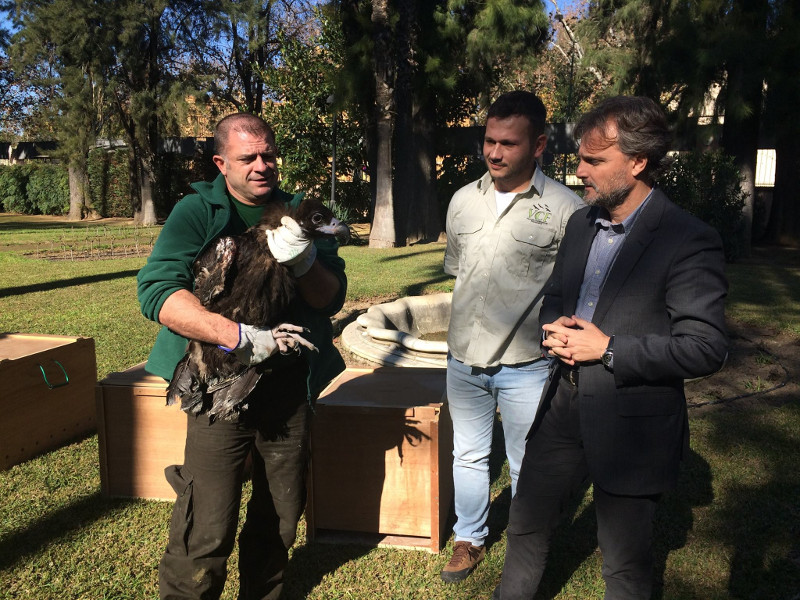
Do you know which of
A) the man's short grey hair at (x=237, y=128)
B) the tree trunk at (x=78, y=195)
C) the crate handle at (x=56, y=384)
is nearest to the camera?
the man's short grey hair at (x=237, y=128)

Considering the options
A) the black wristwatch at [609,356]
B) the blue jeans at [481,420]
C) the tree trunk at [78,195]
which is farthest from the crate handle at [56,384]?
the tree trunk at [78,195]

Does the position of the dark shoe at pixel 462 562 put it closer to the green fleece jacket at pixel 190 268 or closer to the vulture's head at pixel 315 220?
the green fleece jacket at pixel 190 268

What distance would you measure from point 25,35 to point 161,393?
84.7 ft

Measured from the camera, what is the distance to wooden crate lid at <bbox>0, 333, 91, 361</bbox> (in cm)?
471

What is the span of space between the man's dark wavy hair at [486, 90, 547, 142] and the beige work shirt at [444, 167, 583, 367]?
232mm

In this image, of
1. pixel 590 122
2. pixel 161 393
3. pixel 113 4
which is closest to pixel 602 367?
pixel 590 122

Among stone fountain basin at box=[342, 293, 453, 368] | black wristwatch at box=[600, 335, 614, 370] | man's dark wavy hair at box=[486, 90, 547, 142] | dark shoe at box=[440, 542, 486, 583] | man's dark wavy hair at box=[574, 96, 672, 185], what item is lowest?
dark shoe at box=[440, 542, 486, 583]

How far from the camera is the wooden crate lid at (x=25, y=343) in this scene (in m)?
4.71

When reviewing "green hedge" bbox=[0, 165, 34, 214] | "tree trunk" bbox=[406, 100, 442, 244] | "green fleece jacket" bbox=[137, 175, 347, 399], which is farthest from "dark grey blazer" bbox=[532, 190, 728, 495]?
"green hedge" bbox=[0, 165, 34, 214]

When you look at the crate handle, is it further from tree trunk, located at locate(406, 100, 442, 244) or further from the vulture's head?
tree trunk, located at locate(406, 100, 442, 244)

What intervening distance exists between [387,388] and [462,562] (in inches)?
42.7

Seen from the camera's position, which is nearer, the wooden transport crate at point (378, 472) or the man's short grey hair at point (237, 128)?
the man's short grey hair at point (237, 128)

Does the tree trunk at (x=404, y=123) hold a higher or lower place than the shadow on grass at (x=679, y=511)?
higher

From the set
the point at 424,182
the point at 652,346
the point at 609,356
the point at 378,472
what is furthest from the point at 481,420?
the point at 424,182
